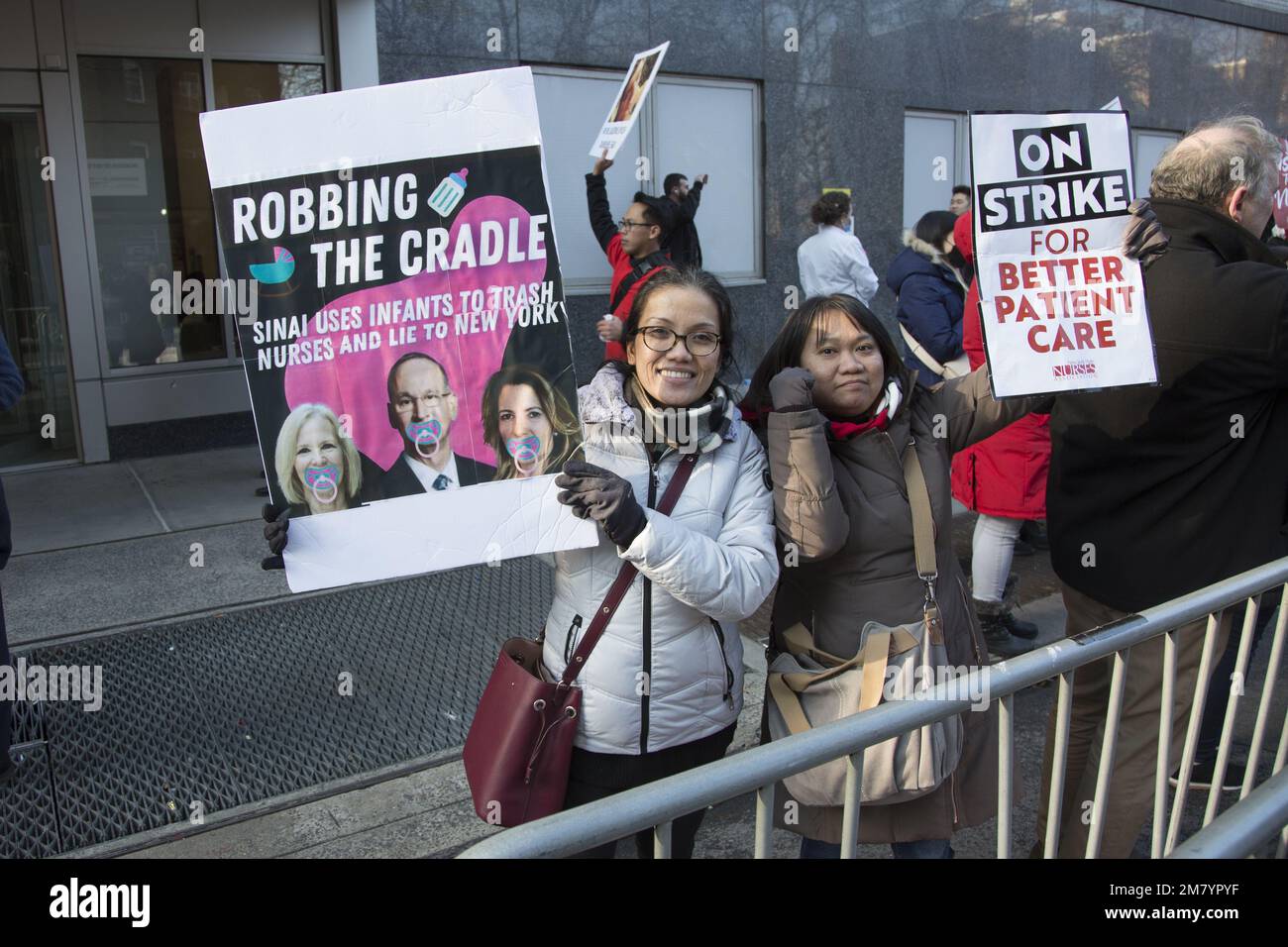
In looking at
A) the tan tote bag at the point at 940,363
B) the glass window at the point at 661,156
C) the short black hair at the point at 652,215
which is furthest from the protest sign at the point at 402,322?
the glass window at the point at 661,156

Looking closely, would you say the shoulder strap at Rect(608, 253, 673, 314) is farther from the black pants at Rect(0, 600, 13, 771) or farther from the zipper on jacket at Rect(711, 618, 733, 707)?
the zipper on jacket at Rect(711, 618, 733, 707)

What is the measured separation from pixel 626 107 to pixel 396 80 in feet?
12.0

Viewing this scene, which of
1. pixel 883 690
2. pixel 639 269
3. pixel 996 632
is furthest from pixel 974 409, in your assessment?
pixel 639 269

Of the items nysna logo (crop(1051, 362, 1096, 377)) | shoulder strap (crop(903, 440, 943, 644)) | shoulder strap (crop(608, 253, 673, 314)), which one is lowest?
shoulder strap (crop(903, 440, 943, 644))

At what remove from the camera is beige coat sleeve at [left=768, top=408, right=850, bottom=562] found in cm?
228

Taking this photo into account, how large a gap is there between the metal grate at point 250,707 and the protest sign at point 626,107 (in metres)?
2.39

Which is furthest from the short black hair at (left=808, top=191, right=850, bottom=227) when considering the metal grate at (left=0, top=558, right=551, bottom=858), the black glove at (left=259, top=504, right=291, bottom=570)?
the black glove at (left=259, top=504, right=291, bottom=570)

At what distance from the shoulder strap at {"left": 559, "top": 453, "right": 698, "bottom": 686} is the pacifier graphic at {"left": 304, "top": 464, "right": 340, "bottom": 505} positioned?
24.4 inches

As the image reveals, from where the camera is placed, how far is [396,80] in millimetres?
8375

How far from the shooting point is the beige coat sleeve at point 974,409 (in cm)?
277

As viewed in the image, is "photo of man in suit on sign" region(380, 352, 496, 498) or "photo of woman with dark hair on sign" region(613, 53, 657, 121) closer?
"photo of man in suit on sign" region(380, 352, 496, 498)

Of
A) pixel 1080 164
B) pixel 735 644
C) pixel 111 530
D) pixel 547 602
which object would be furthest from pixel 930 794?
pixel 111 530

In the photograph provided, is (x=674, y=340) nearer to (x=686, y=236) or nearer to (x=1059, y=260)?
(x=1059, y=260)

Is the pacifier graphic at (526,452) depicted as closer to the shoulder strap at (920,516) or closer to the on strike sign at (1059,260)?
the shoulder strap at (920,516)
